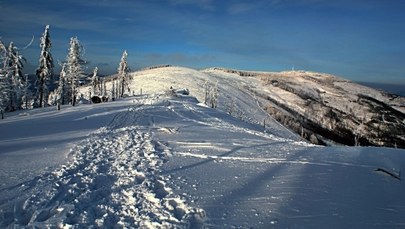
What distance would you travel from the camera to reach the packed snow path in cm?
862

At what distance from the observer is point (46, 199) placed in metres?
9.94

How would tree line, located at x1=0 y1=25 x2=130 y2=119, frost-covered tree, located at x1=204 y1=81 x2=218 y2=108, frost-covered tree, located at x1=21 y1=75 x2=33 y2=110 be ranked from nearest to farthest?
1. tree line, located at x1=0 y1=25 x2=130 y2=119
2. frost-covered tree, located at x1=21 y1=75 x2=33 y2=110
3. frost-covered tree, located at x1=204 y1=81 x2=218 y2=108

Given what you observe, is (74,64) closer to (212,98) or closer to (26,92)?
(26,92)

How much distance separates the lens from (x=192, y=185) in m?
11.7

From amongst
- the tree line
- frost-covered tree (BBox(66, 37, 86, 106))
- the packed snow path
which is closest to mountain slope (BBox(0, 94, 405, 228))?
the packed snow path

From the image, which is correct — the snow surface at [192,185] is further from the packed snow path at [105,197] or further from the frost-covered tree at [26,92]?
the frost-covered tree at [26,92]

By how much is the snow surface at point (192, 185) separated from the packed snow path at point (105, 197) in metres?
0.03

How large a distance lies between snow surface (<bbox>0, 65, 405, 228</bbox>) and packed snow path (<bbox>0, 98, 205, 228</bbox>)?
0.10 ft

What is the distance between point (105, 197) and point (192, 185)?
301 centimetres

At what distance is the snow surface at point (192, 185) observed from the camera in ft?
29.3

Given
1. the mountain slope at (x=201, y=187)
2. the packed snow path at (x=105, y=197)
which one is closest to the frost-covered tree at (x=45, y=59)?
the mountain slope at (x=201, y=187)

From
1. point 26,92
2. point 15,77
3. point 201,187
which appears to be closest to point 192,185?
point 201,187

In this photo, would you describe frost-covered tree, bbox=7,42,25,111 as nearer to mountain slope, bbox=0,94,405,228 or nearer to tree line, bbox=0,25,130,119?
tree line, bbox=0,25,130,119

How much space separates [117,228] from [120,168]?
5.67 metres
